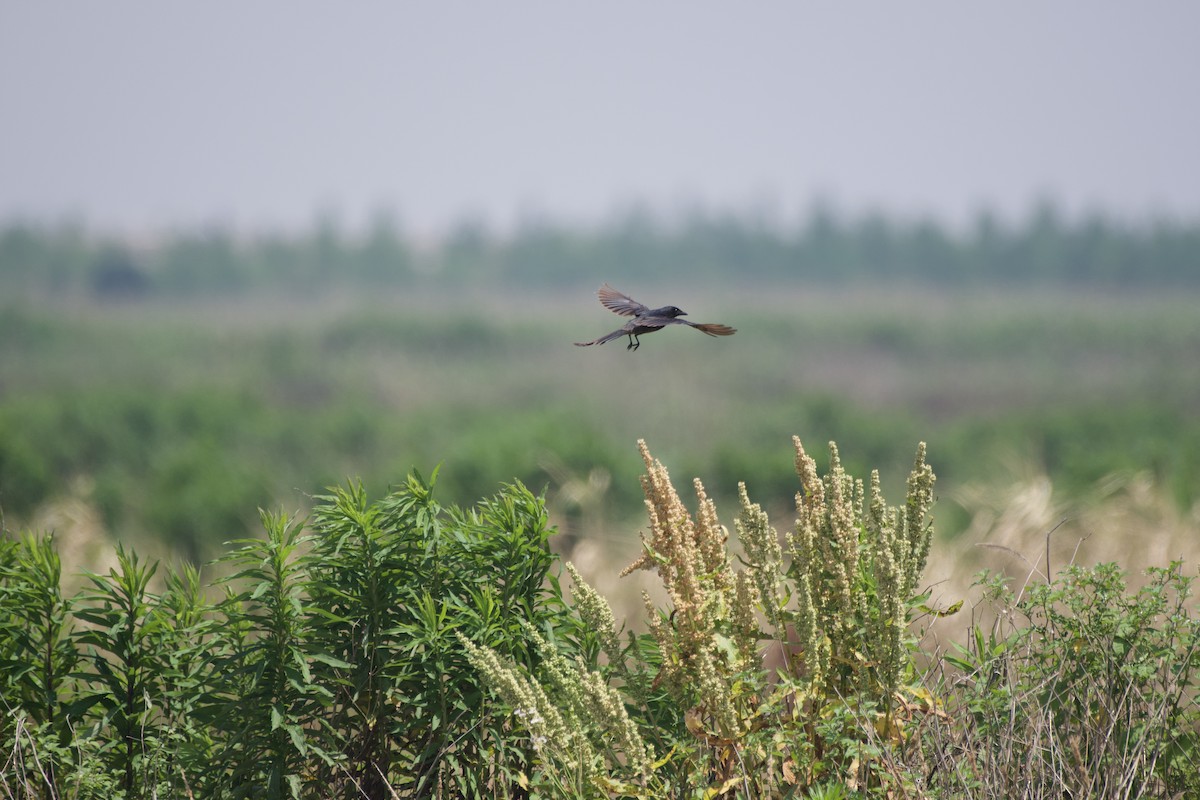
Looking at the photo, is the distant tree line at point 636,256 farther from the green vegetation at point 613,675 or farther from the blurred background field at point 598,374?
the green vegetation at point 613,675

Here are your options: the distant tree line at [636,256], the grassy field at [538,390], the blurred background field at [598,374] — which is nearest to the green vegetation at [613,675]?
the blurred background field at [598,374]

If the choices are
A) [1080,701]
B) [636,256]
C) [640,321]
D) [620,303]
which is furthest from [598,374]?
[640,321]

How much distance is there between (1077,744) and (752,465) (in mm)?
18031

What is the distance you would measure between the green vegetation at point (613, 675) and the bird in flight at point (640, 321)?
1.37ft

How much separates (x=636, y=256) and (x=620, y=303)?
76062 mm

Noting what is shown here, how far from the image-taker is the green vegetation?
301 cm

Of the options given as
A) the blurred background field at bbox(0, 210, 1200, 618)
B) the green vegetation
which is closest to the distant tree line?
the blurred background field at bbox(0, 210, 1200, 618)

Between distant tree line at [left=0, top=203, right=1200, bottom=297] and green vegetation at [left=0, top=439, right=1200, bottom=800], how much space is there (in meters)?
63.2

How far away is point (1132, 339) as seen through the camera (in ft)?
176

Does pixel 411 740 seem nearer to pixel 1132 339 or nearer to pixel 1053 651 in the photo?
pixel 1053 651

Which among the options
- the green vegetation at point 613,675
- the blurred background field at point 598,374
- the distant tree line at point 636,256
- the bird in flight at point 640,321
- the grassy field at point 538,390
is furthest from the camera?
the distant tree line at point 636,256

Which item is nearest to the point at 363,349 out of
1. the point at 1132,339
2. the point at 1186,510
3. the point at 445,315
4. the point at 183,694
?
the point at 445,315

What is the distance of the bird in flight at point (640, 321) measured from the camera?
2.41m

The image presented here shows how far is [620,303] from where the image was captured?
280 cm
